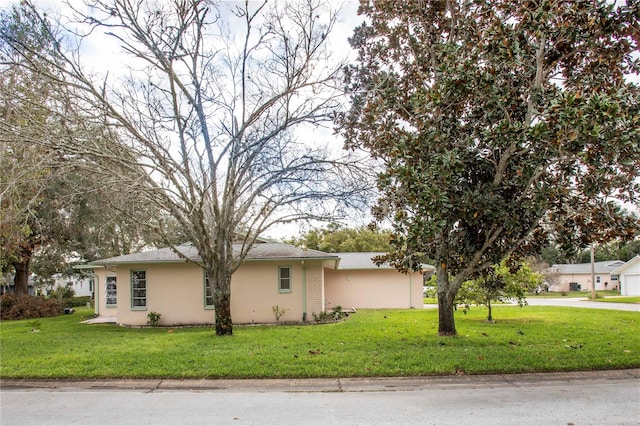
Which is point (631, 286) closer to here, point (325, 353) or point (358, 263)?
point (358, 263)

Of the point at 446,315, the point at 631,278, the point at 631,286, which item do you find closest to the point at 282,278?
the point at 446,315

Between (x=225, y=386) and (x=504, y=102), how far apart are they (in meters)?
7.00

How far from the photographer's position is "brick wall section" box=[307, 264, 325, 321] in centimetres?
1731

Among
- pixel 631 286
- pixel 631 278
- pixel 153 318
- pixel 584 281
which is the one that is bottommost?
pixel 584 281

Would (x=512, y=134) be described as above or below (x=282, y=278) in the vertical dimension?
above

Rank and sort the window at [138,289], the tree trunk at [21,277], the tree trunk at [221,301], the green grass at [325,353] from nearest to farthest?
the green grass at [325,353]
the tree trunk at [221,301]
the window at [138,289]
the tree trunk at [21,277]

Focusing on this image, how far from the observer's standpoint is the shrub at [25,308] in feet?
76.5

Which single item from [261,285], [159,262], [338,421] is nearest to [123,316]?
[159,262]

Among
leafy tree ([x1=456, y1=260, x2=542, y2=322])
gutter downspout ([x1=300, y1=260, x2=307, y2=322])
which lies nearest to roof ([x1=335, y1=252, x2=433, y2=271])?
gutter downspout ([x1=300, y1=260, x2=307, y2=322])

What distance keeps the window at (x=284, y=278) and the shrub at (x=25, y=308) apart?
1511 centimetres

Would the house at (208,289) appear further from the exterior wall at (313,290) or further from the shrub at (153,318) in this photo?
the shrub at (153,318)

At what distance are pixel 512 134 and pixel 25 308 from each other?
25165 millimetres

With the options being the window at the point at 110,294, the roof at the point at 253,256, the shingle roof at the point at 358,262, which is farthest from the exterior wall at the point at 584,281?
the window at the point at 110,294

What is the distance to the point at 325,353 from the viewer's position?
924 cm
